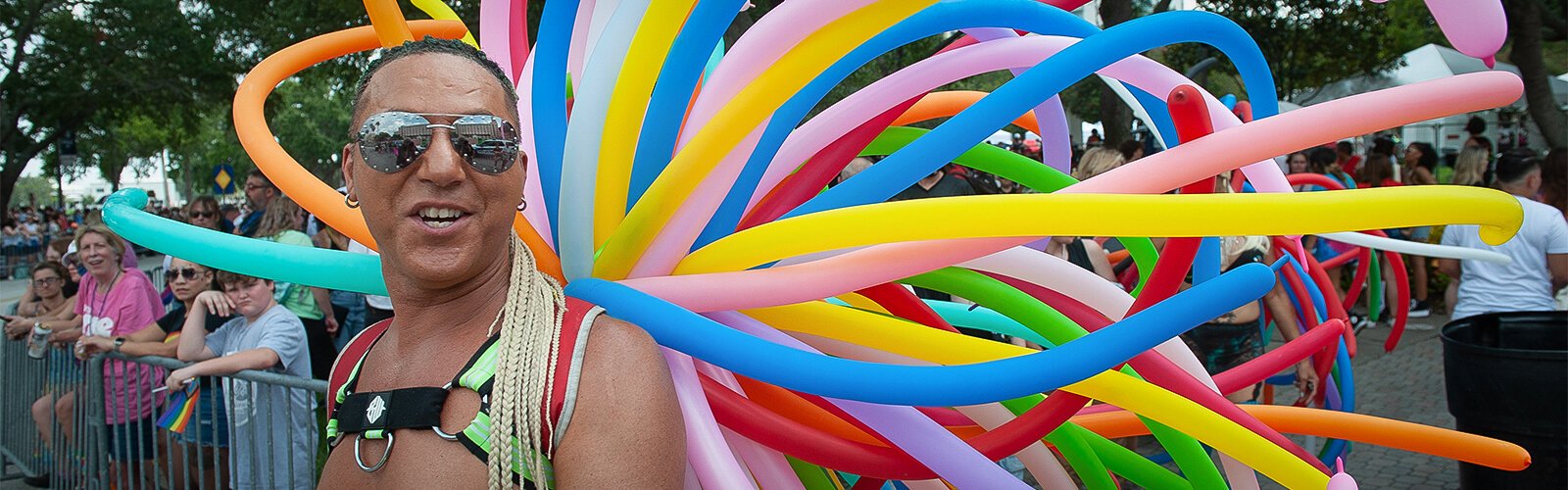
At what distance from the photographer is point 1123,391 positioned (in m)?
1.76

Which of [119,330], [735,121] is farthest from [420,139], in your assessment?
[119,330]

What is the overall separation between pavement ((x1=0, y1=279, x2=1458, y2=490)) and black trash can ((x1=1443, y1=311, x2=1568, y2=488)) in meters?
1.09

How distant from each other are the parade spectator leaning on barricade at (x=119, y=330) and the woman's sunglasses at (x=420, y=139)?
3.69 m

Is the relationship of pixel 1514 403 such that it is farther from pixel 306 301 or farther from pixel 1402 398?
pixel 306 301

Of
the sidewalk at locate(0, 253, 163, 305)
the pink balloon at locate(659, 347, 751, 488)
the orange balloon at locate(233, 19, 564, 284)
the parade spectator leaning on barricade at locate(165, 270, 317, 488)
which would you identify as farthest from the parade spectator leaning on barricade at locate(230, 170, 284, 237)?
the sidewalk at locate(0, 253, 163, 305)

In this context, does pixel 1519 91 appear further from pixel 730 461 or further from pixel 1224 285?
pixel 730 461

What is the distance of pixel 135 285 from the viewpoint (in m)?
5.58

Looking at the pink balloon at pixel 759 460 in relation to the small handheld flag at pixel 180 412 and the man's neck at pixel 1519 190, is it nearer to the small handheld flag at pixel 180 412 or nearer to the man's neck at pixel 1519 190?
the small handheld flag at pixel 180 412

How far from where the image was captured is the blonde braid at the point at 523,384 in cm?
141

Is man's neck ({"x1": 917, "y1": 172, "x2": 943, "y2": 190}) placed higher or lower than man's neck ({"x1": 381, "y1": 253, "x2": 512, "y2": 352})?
higher

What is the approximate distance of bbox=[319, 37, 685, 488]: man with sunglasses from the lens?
1.42 metres

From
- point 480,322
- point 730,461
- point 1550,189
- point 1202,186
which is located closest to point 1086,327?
point 1202,186

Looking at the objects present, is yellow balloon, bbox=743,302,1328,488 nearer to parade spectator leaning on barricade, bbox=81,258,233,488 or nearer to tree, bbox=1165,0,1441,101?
parade spectator leaning on barricade, bbox=81,258,233,488

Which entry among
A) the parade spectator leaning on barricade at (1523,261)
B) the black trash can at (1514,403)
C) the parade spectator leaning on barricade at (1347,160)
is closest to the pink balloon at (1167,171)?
the black trash can at (1514,403)
